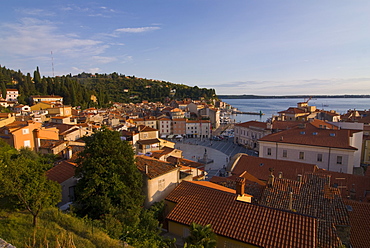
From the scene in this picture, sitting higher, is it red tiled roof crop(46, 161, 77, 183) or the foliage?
the foliage

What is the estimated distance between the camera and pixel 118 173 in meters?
10.2

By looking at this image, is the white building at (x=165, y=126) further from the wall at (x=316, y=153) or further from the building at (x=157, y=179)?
the building at (x=157, y=179)

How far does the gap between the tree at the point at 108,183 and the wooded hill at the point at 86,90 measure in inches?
2355

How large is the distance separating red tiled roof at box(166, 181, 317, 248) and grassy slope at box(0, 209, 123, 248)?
9.68 ft

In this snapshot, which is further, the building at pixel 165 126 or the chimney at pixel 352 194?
the building at pixel 165 126

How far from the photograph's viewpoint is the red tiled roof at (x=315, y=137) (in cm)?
2188

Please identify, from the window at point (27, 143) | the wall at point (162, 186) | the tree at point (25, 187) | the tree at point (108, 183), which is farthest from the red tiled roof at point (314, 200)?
the window at point (27, 143)

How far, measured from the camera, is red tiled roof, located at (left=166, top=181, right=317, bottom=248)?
7203mm

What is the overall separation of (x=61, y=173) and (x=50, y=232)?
305 inches

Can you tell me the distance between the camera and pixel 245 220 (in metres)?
8.05

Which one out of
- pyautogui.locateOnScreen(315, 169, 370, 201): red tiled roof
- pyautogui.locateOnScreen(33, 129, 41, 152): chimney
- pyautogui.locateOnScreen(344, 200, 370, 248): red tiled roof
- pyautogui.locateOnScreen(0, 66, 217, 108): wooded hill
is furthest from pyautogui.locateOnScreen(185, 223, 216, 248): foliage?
pyautogui.locateOnScreen(0, 66, 217, 108): wooded hill

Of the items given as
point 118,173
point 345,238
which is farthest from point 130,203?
point 345,238

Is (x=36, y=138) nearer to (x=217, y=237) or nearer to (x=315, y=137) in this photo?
(x=217, y=237)

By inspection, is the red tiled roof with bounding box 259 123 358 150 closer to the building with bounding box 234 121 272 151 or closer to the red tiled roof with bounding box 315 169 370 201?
the red tiled roof with bounding box 315 169 370 201
